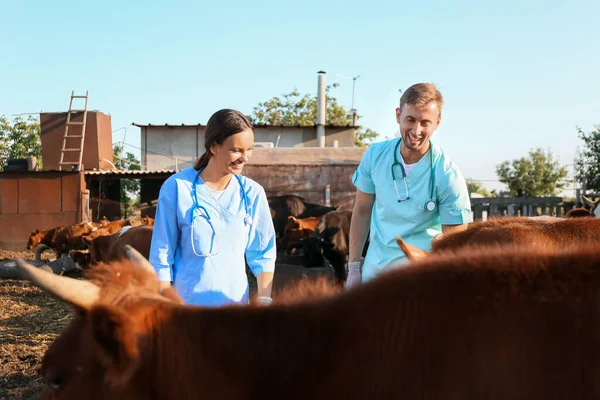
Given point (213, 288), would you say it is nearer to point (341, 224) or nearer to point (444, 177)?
point (444, 177)

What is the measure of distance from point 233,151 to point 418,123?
1.09m

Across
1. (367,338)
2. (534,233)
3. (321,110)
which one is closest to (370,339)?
(367,338)

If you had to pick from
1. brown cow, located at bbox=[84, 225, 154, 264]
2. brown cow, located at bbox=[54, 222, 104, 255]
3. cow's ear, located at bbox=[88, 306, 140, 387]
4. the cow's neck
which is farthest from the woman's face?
brown cow, located at bbox=[54, 222, 104, 255]

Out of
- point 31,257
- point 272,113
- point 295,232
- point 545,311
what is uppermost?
point 272,113

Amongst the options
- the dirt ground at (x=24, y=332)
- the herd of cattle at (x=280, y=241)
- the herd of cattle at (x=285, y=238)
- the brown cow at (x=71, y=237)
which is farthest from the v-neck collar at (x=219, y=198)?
the brown cow at (x=71, y=237)

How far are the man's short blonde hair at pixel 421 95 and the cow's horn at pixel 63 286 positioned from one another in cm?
214

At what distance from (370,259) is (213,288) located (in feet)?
3.55

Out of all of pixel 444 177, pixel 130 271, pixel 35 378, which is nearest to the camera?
pixel 130 271

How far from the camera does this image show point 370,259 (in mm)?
3559

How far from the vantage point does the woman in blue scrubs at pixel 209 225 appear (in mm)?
2959

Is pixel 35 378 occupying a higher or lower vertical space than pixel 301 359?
lower

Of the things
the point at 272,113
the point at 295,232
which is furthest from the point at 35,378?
the point at 272,113

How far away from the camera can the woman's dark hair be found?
2.95 meters

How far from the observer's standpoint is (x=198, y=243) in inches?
117
